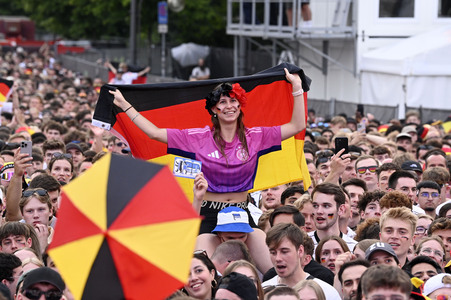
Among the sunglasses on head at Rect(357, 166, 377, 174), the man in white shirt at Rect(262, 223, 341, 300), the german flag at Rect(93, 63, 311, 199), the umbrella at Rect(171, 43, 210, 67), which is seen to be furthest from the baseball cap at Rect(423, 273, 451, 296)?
the umbrella at Rect(171, 43, 210, 67)

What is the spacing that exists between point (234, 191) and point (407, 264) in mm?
1535

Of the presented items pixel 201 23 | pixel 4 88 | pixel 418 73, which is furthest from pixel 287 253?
pixel 201 23

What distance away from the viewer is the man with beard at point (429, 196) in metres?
12.3

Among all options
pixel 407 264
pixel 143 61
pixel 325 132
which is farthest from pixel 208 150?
pixel 143 61

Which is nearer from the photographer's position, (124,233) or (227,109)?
(124,233)

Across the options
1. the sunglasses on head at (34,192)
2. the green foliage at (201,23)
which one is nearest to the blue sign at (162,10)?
the green foliage at (201,23)

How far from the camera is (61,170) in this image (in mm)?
12891

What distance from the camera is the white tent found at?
1020 inches

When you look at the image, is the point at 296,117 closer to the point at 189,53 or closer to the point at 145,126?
the point at 145,126

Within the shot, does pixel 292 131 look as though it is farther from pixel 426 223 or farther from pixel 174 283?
pixel 174 283

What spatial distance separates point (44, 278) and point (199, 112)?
366 centimetres

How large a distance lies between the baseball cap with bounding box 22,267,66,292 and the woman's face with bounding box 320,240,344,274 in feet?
9.18

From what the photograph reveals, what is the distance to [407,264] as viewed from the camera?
29.6 feet

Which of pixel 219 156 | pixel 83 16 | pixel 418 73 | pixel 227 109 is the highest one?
pixel 227 109
